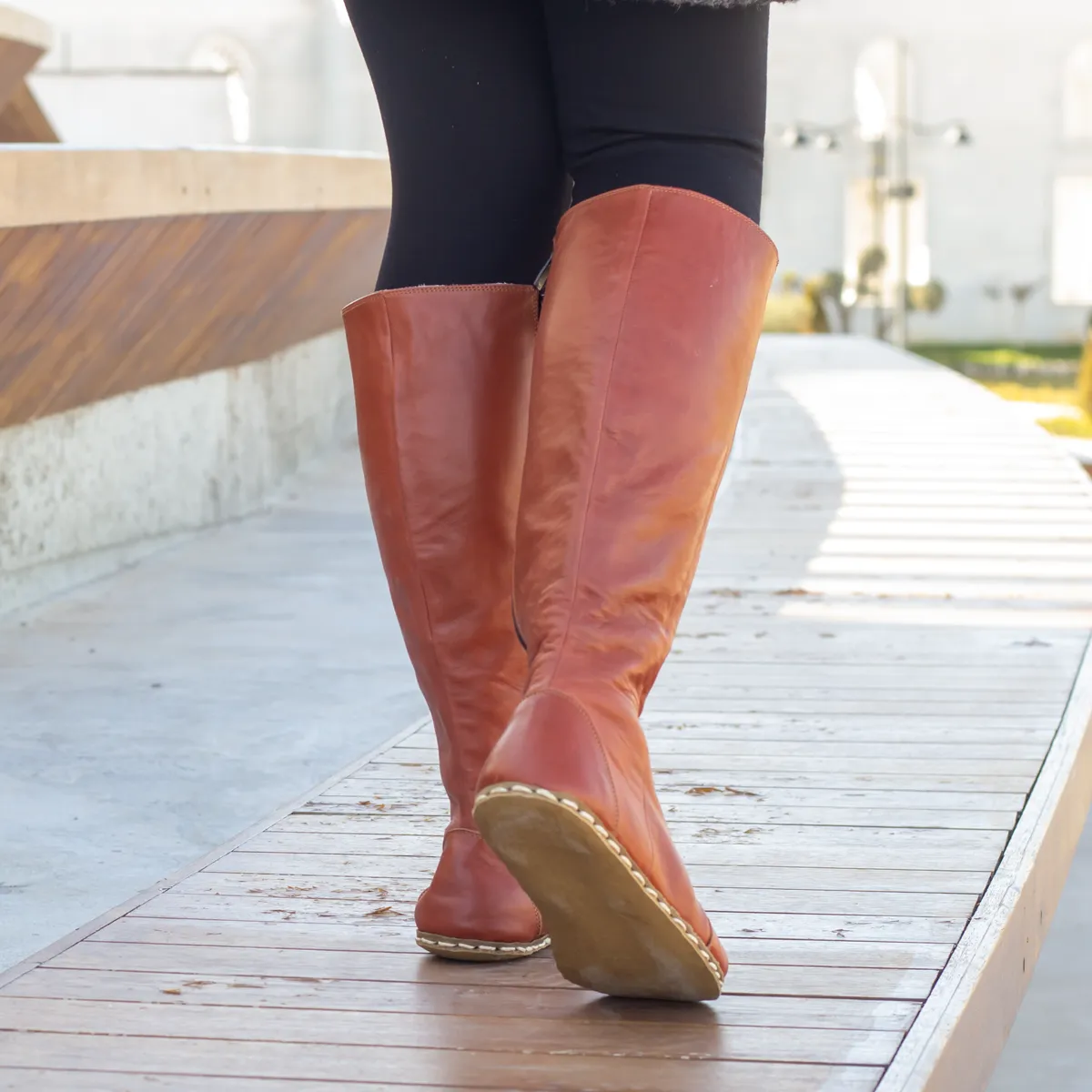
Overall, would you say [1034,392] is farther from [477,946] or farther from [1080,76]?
[477,946]

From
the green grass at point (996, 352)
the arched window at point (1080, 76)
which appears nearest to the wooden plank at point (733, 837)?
the green grass at point (996, 352)

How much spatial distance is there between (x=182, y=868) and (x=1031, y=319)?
22.8m

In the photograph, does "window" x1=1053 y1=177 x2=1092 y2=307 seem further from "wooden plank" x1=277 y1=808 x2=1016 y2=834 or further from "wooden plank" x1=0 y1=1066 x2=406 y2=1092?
"wooden plank" x1=0 y1=1066 x2=406 y2=1092

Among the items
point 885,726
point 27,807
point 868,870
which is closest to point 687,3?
point 868,870

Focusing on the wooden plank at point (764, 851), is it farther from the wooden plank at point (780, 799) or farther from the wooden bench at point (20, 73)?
the wooden bench at point (20, 73)

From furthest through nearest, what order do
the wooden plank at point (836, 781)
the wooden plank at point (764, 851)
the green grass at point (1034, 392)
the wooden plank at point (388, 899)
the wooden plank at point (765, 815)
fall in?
the green grass at point (1034, 392), the wooden plank at point (836, 781), the wooden plank at point (765, 815), the wooden plank at point (764, 851), the wooden plank at point (388, 899)

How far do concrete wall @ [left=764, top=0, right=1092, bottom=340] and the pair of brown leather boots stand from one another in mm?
21785

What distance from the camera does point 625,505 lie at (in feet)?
2.82

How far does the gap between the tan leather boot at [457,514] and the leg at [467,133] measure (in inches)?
1.3

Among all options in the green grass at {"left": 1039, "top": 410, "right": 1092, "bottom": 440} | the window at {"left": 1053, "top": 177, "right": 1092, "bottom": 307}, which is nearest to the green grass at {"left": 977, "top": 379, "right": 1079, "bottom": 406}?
the green grass at {"left": 1039, "top": 410, "right": 1092, "bottom": 440}

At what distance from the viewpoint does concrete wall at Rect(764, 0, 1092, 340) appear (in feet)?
73.2

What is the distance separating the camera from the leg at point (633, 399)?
0.84 metres

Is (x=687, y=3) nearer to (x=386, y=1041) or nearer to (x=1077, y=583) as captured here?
(x=386, y=1041)

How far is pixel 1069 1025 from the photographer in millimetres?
1856
